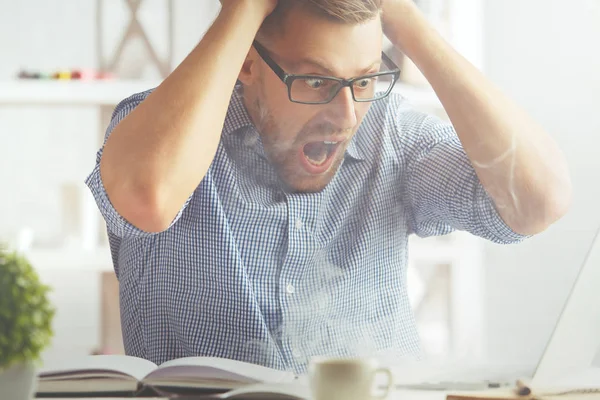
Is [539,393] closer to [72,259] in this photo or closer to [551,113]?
[551,113]

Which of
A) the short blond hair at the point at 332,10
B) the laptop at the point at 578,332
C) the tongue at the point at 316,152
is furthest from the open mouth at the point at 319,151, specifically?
the laptop at the point at 578,332

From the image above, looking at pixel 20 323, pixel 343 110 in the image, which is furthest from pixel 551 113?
pixel 20 323

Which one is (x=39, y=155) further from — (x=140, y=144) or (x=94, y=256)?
(x=140, y=144)

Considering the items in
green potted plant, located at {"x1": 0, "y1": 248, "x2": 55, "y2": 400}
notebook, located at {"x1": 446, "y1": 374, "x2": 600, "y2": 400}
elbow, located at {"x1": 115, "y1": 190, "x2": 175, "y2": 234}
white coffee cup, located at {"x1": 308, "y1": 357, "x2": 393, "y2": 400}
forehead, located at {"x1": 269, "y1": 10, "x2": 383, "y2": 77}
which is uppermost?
forehead, located at {"x1": 269, "y1": 10, "x2": 383, "y2": 77}

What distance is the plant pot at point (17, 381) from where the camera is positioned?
601mm

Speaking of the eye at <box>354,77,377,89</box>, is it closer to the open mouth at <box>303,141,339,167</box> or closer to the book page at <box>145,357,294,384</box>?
the open mouth at <box>303,141,339,167</box>

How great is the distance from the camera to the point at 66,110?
1721mm

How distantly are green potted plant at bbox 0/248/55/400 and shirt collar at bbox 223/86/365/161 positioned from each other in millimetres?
772

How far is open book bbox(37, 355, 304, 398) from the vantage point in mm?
862

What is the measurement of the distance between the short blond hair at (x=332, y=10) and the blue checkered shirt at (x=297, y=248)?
16 centimetres

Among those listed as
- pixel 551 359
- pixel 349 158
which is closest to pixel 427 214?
pixel 349 158

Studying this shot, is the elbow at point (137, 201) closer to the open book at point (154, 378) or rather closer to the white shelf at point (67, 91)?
the open book at point (154, 378)

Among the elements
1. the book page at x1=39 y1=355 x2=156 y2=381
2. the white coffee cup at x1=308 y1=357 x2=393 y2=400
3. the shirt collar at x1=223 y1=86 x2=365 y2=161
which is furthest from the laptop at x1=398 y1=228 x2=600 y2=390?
the shirt collar at x1=223 y1=86 x2=365 y2=161

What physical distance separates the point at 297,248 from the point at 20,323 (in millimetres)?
786
